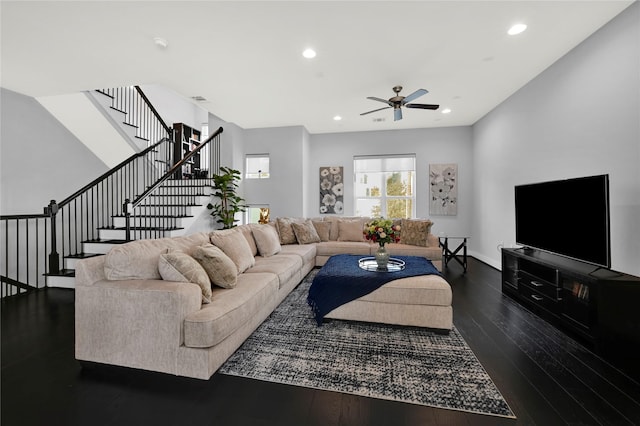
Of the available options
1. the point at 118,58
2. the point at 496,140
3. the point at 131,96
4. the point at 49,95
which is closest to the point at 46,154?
the point at 49,95

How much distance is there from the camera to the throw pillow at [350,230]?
17.1 ft

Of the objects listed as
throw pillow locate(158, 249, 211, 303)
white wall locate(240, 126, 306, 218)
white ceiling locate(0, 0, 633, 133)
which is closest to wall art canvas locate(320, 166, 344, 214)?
white wall locate(240, 126, 306, 218)

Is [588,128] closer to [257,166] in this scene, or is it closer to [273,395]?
[273,395]

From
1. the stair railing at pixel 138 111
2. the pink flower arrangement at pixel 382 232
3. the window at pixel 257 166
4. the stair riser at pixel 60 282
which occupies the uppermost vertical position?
the stair railing at pixel 138 111

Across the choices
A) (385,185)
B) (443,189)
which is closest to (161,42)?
(385,185)

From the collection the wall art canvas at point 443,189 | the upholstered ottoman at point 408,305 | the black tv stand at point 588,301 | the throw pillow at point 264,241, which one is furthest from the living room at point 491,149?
the throw pillow at point 264,241

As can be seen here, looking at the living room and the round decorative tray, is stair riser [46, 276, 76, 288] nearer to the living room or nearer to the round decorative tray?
the living room

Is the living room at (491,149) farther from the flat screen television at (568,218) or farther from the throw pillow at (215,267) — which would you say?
the throw pillow at (215,267)

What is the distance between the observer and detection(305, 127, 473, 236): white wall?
20.4ft

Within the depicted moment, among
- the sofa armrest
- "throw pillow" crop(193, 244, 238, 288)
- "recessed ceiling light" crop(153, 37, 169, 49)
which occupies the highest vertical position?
"recessed ceiling light" crop(153, 37, 169, 49)

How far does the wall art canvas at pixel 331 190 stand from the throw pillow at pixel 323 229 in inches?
55.3

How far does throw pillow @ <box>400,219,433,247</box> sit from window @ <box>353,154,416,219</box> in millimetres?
1638

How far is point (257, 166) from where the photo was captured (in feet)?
21.8

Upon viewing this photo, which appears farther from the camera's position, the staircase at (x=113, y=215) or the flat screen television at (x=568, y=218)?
the staircase at (x=113, y=215)
